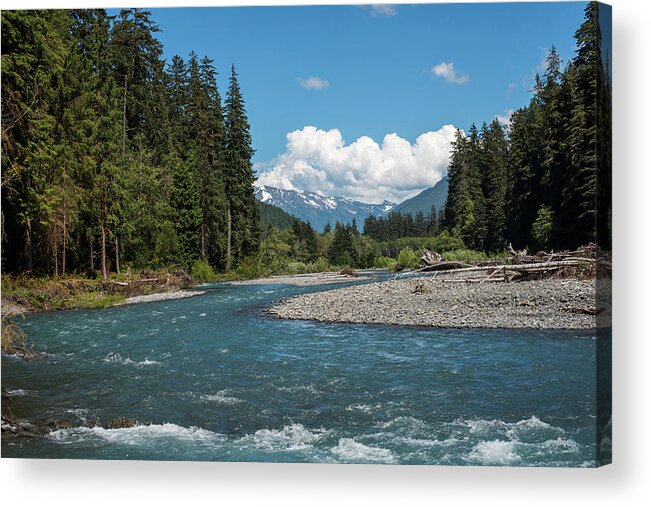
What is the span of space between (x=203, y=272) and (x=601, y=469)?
16.4 ft

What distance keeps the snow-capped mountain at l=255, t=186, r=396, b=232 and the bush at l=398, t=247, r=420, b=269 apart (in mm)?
655

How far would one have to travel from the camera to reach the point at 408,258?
6613 millimetres

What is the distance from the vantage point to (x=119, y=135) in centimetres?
775

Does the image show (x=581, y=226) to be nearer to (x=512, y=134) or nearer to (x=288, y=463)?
(x=512, y=134)

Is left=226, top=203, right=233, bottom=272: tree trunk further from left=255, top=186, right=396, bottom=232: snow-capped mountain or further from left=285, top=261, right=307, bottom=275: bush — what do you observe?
left=285, top=261, right=307, bottom=275: bush

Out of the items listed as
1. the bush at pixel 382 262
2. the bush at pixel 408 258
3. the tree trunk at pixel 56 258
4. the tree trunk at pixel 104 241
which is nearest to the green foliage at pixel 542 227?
the bush at pixel 408 258

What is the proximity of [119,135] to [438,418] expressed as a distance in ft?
19.9

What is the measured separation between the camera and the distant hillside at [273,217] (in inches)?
236

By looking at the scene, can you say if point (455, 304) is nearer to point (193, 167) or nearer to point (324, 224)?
point (324, 224)

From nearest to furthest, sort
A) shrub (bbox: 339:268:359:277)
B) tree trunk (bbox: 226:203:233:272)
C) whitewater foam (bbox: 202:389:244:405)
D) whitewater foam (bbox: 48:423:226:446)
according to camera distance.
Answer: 1. whitewater foam (bbox: 48:423:226:446)
2. whitewater foam (bbox: 202:389:244:405)
3. tree trunk (bbox: 226:203:233:272)
4. shrub (bbox: 339:268:359:277)

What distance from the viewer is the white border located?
173 inches

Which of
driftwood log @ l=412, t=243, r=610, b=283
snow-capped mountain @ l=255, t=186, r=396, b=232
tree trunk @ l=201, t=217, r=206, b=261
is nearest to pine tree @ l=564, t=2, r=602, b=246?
driftwood log @ l=412, t=243, r=610, b=283

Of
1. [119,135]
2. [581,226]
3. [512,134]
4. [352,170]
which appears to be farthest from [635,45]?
[119,135]

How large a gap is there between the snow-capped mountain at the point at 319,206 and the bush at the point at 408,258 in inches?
25.8
